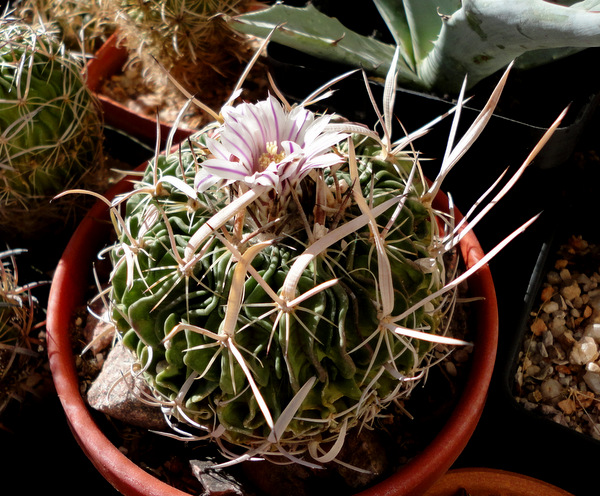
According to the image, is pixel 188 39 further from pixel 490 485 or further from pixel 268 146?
pixel 490 485

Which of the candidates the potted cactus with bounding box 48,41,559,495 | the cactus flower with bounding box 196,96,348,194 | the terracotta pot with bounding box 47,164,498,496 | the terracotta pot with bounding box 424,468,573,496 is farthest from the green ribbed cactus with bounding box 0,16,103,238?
the terracotta pot with bounding box 424,468,573,496

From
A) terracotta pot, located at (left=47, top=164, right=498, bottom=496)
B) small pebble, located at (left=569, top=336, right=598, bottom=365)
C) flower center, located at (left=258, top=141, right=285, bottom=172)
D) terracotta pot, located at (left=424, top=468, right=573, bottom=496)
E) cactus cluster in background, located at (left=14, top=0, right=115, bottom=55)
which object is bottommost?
terracotta pot, located at (left=424, top=468, right=573, bottom=496)

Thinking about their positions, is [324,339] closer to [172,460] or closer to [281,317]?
[281,317]

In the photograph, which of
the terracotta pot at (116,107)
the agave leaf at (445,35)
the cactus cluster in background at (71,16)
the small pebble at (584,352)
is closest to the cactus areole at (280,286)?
the agave leaf at (445,35)

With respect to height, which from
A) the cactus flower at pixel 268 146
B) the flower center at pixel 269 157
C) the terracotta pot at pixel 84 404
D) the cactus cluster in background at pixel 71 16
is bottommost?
the terracotta pot at pixel 84 404

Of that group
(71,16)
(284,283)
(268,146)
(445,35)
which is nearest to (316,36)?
(445,35)

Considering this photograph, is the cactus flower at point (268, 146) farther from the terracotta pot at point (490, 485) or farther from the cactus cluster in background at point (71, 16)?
the cactus cluster in background at point (71, 16)

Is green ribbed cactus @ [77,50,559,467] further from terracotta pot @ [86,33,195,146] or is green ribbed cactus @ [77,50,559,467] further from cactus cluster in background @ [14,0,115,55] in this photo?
cactus cluster in background @ [14,0,115,55]
